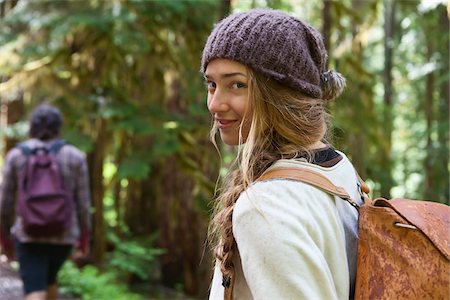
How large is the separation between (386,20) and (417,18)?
9.56ft

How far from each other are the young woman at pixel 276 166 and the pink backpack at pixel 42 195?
149 inches

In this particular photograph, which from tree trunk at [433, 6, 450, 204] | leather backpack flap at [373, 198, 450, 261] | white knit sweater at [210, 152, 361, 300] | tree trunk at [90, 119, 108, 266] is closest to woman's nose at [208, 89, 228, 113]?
white knit sweater at [210, 152, 361, 300]

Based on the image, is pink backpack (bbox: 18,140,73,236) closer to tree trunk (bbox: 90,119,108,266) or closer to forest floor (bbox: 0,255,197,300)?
forest floor (bbox: 0,255,197,300)

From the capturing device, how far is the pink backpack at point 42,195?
5230 mm

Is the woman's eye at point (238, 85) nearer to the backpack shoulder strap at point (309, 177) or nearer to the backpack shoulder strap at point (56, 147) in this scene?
the backpack shoulder strap at point (309, 177)

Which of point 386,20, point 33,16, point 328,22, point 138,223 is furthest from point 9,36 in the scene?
point 386,20

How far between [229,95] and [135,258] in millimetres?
10326

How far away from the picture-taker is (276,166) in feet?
5.16

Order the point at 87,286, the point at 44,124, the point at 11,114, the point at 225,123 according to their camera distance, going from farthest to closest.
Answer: the point at 11,114 → the point at 87,286 → the point at 44,124 → the point at 225,123


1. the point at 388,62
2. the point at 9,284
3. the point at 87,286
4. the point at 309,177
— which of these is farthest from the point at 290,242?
the point at 388,62

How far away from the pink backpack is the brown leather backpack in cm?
412

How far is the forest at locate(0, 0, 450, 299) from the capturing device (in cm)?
768

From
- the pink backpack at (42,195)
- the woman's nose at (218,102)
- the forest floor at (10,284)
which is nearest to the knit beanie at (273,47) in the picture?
the woman's nose at (218,102)

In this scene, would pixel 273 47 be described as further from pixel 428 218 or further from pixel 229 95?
pixel 428 218
